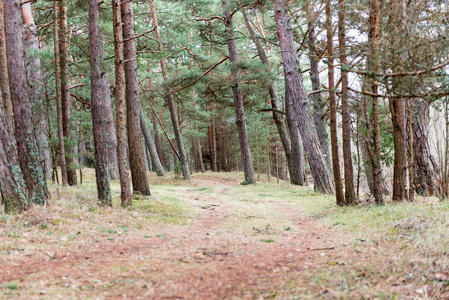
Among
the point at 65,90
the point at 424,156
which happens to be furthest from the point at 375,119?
the point at 65,90

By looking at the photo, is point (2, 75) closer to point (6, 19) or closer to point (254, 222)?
point (6, 19)

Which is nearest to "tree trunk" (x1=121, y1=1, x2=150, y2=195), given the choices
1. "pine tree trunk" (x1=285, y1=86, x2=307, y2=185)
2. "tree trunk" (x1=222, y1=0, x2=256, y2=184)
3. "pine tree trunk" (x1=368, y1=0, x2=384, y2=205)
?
"pine tree trunk" (x1=368, y1=0, x2=384, y2=205)

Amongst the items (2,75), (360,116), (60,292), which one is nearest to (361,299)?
(60,292)

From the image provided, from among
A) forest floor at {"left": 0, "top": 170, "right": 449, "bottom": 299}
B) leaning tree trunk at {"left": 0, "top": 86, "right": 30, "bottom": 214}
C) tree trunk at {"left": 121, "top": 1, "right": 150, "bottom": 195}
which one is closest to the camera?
forest floor at {"left": 0, "top": 170, "right": 449, "bottom": 299}

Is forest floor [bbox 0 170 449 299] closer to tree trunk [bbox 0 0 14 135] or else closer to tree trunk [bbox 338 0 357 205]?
tree trunk [bbox 338 0 357 205]

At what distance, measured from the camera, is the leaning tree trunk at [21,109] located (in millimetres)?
6855

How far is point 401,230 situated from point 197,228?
141 inches

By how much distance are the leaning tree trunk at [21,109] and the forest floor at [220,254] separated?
52 cm

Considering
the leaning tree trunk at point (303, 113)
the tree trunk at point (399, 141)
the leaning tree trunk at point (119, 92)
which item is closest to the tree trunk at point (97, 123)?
the leaning tree trunk at point (119, 92)

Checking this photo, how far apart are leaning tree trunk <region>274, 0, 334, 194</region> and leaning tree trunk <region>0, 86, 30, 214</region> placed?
8527 millimetres

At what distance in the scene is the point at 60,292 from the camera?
3.34 meters

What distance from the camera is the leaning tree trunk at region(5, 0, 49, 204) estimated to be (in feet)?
22.5

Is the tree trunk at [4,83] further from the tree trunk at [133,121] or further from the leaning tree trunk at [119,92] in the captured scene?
the tree trunk at [133,121]

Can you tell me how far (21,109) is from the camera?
691 centimetres
